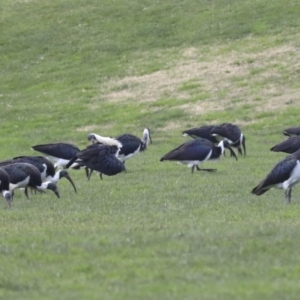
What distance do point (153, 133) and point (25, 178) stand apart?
14998mm

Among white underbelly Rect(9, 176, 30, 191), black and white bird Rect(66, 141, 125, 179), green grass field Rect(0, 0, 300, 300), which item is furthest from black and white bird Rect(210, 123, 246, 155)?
white underbelly Rect(9, 176, 30, 191)

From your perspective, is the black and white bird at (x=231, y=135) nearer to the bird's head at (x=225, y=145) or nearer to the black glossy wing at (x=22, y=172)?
the bird's head at (x=225, y=145)

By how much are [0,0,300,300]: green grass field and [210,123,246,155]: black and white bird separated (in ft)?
1.74

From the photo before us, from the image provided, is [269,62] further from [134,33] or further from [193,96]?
[134,33]

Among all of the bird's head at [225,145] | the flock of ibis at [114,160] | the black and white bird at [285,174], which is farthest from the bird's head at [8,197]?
the bird's head at [225,145]

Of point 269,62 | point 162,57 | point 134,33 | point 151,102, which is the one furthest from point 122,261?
point 134,33

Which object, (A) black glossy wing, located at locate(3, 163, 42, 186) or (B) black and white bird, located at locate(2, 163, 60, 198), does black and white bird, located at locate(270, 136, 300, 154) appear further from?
(A) black glossy wing, located at locate(3, 163, 42, 186)

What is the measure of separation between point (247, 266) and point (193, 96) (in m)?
28.4

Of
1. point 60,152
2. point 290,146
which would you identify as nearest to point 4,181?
point 60,152

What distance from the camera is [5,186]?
18047 mm

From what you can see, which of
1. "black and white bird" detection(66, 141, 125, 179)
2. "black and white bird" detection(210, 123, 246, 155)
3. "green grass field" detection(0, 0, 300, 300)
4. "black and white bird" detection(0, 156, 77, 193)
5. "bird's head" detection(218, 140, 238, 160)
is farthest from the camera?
"black and white bird" detection(210, 123, 246, 155)

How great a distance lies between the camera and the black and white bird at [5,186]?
704 inches

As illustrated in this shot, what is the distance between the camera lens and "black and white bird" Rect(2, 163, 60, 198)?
1920cm

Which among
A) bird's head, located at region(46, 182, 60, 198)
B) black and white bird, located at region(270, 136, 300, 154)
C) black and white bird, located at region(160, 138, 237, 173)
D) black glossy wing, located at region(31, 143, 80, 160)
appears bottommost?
black and white bird, located at region(270, 136, 300, 154)
